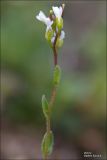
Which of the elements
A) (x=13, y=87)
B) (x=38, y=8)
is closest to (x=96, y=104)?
(x=13, y=87)

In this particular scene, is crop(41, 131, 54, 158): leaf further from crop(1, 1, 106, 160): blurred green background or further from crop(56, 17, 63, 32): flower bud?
crop(1, 1, 106, 160): blurred green background

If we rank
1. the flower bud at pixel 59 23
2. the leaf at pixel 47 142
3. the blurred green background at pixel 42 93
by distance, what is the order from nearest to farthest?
the flower bud at pixel 59 23
the leaf at pixel 47 142
the blurred green background at pixel 42 93

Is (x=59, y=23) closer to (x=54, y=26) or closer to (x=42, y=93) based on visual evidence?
(x=54, y=26)

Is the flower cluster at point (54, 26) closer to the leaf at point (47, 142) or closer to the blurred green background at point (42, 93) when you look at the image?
the leaf at point (47, 142)

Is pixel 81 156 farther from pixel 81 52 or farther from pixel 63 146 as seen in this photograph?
pixel 81 52

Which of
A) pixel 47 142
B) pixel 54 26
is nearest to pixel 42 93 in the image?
pixel 47 142

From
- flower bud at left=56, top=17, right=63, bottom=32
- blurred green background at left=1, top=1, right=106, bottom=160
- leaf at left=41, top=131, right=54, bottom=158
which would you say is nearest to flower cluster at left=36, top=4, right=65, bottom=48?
flower bud at left=56, top=17, right=63, bottom=32

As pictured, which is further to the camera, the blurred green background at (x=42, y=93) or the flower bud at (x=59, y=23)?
the blurred green background at (x=42, y=93)

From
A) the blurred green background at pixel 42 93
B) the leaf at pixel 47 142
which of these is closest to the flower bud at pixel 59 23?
the leaf at pixel 47 142
